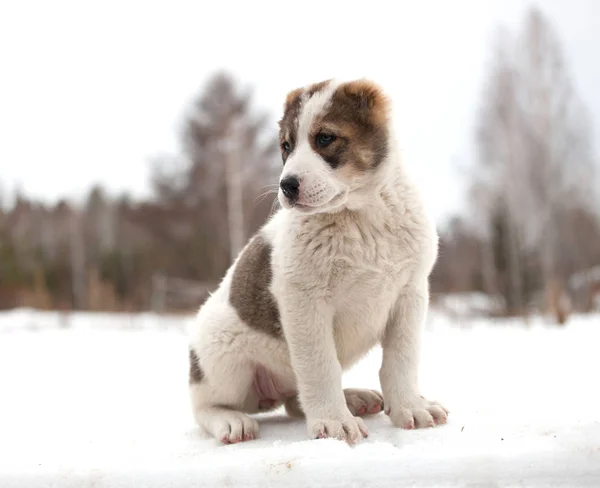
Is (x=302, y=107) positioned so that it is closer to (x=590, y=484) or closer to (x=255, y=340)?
(x=255, y=340)

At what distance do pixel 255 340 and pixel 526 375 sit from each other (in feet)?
6.88

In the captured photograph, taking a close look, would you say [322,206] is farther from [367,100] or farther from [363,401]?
[363,401]

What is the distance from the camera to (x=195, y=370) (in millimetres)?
3355

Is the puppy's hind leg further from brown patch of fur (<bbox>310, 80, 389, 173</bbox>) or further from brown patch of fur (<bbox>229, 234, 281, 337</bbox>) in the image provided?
brown patch of fur (<bbox>310, 80, 389, 173</bbox>)

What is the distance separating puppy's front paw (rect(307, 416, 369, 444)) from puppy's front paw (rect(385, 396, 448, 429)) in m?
0.22

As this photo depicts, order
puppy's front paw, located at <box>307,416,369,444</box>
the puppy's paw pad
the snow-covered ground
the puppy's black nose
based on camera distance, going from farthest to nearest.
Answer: the puppy's paw pad, the puppy's black nose, puppy's front paw, located at <box>307,416,369,444</box>, the snow-covered ground

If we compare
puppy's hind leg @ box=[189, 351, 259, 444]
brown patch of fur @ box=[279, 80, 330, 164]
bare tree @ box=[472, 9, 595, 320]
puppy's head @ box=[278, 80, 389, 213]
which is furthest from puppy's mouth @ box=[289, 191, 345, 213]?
bare tree @ box=[472, 9, 595, 320]

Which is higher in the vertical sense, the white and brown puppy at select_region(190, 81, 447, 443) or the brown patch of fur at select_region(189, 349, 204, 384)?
the white and brown puppy at select_region(190, 81, 447, 443)

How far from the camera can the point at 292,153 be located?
9.77 feet

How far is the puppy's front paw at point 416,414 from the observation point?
9.21ft

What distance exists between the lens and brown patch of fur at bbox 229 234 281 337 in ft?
10.1

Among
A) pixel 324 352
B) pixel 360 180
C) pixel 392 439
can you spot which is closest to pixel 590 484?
pixel 392 439

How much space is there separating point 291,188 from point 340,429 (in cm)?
112

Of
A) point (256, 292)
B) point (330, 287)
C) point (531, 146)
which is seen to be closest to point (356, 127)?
point (330, 287)
